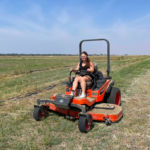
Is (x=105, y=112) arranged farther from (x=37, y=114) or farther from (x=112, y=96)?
(x=37, y=114)

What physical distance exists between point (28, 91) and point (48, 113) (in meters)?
3.23

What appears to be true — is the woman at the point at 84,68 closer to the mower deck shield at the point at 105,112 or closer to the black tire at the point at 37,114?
the mower deck shield at the point at 105,112

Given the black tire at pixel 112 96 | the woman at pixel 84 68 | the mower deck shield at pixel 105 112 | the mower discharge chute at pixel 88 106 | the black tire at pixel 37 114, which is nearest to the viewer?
the mower discharge chute at pixel 88 106

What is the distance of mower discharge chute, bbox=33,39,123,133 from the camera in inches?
150

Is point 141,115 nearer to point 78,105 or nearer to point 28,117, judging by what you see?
point 78,105

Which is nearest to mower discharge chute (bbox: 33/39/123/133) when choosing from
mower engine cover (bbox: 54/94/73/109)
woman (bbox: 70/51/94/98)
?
mower engine cover (bbox: 54/94/73/109)

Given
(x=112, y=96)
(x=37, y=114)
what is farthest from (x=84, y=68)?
(x=37, y=114)

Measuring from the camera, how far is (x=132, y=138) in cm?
346

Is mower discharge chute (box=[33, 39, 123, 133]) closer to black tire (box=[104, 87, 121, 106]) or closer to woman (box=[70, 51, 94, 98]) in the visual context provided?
black tire (box=[104, 87, 121, 106])

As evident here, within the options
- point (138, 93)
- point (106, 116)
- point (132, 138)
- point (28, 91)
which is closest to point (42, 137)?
point (106, 116)

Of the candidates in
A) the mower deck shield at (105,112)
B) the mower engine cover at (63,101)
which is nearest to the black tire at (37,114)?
the mower engine cover at (63,101)

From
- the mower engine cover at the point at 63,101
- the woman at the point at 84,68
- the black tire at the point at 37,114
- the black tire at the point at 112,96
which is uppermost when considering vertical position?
the woman at the point at 84,68

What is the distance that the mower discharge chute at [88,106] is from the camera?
3.81m

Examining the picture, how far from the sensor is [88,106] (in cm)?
426
